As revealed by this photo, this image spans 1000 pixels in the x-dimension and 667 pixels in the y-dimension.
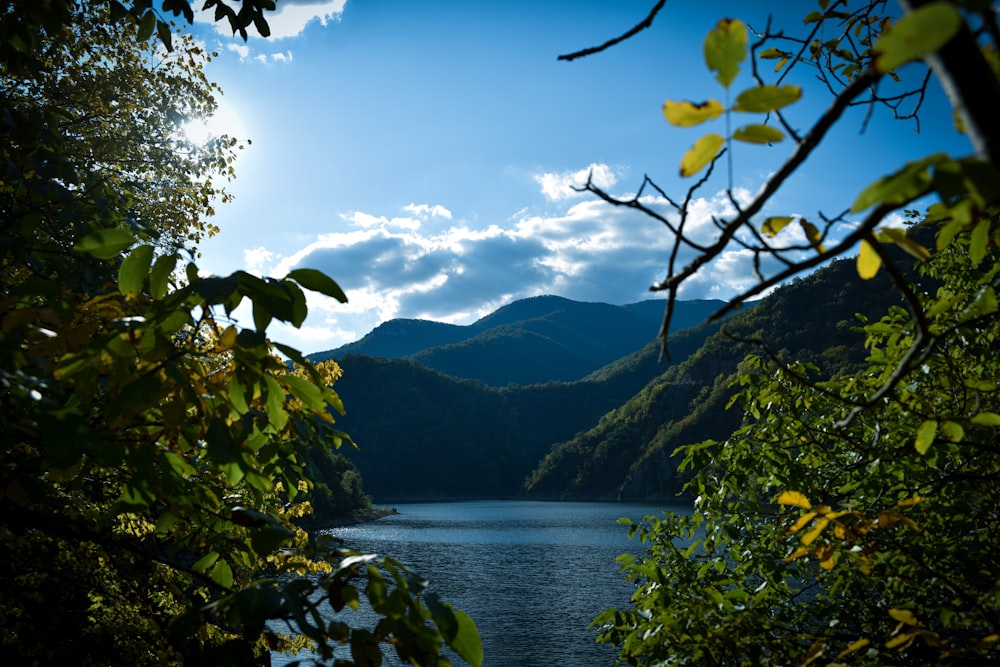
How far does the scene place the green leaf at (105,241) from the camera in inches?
62.2

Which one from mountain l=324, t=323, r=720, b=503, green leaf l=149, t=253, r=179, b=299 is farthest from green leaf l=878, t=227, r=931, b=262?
mountain l=324, t=323, r=720, b=503

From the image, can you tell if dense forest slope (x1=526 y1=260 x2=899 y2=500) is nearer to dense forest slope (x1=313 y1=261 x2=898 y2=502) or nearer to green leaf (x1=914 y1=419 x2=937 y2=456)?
dense forest slope (x1=313 y1=261 x2=898 y2=502)

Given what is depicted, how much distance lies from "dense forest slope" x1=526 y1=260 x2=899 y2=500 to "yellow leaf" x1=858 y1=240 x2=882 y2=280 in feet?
310

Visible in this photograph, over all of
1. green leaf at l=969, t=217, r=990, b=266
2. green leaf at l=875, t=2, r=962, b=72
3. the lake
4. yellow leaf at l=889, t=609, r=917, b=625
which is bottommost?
the lake

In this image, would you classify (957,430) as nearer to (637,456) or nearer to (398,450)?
(637,456)

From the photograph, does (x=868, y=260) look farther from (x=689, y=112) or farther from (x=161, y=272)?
(x=161, y=272)

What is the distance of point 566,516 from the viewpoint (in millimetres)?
91750

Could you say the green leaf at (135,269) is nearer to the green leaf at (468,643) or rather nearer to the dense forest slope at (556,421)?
the green leaf at (468,643)

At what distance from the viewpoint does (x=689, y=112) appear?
39.2 inches

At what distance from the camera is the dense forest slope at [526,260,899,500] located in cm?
10281

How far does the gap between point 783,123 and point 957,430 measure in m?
1.54

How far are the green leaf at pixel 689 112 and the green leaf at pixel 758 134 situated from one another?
0.05 metres

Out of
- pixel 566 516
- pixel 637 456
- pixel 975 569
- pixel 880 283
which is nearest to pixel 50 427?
pixel 975 569

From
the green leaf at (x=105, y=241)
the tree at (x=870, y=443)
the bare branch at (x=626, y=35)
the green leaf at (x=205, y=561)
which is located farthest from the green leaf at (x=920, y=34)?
the green leaf at (x=205, y=561)
